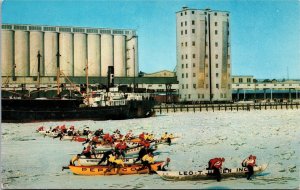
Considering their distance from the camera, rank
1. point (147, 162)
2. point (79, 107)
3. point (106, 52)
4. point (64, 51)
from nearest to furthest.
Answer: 1. point (147, 162)
2. point (79, 107)
3. point (64, 51)
4. point (106, 52)

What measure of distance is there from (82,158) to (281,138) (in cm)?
1858

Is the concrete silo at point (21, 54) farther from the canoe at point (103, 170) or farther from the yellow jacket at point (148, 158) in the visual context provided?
the yellow jacket at point (148, 158)

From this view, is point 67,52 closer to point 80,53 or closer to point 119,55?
point 80,53

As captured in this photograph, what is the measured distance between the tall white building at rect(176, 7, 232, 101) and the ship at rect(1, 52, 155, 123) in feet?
83.6

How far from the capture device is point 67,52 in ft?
281

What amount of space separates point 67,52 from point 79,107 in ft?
105

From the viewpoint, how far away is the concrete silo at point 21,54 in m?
75.1

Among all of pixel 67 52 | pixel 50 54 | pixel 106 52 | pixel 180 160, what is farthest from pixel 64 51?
pixel 180 160

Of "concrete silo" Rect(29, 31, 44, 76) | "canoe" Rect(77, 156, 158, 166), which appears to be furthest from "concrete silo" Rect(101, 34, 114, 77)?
"canoe" Rect(77, 156, 158, 166)

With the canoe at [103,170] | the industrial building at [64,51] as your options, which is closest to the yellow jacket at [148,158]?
the canoe at [103,170]

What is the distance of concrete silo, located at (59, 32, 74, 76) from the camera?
85.0 meters

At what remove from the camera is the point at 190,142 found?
31.5 metres

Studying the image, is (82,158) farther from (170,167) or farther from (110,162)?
(170,167)

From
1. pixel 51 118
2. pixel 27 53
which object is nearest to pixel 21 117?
pixel 51 118
